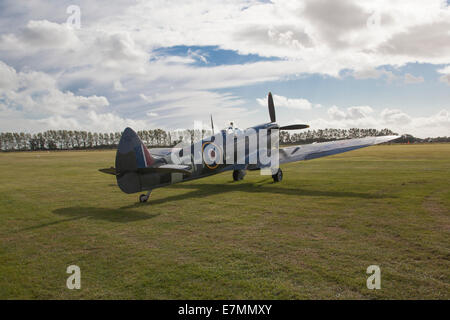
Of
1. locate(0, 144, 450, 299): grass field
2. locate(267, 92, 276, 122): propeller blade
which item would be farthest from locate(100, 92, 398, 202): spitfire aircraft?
locate(0, 144, 450, 299): grass field

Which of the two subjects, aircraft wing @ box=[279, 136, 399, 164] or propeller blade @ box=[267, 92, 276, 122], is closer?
aircraft wing @ box=[279, 136, 399, 164]

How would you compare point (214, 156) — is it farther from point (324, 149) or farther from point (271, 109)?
point (271, 109)

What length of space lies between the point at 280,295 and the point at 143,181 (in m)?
6.80

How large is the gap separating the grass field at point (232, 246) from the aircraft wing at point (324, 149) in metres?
3.27

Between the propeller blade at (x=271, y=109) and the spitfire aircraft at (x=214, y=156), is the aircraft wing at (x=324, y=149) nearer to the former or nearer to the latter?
the spitfire aircraft at (x=214, y=156)

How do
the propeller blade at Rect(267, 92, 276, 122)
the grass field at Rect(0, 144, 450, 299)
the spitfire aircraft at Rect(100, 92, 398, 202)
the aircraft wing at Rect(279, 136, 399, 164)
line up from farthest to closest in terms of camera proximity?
the propeller blade at Rect(267, 92, 276, 122) → the aircraft wing at Rect(279, 136, 399, 164) → the spitfire aircraft at Rect(100, 92, 398, 202) → the grass field at Rect(0, 144, 450, 299)

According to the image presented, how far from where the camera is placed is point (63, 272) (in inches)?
182

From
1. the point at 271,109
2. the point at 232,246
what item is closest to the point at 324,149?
the point at 271,109

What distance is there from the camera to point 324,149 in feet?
45.6

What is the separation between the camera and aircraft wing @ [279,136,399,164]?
43.5 ft

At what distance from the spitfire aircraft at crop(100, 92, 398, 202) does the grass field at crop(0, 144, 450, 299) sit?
0.91 meters

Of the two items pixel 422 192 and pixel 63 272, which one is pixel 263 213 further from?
pixel 422 192

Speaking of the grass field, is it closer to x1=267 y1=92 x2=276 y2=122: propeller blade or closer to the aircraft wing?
the aircraft wing
